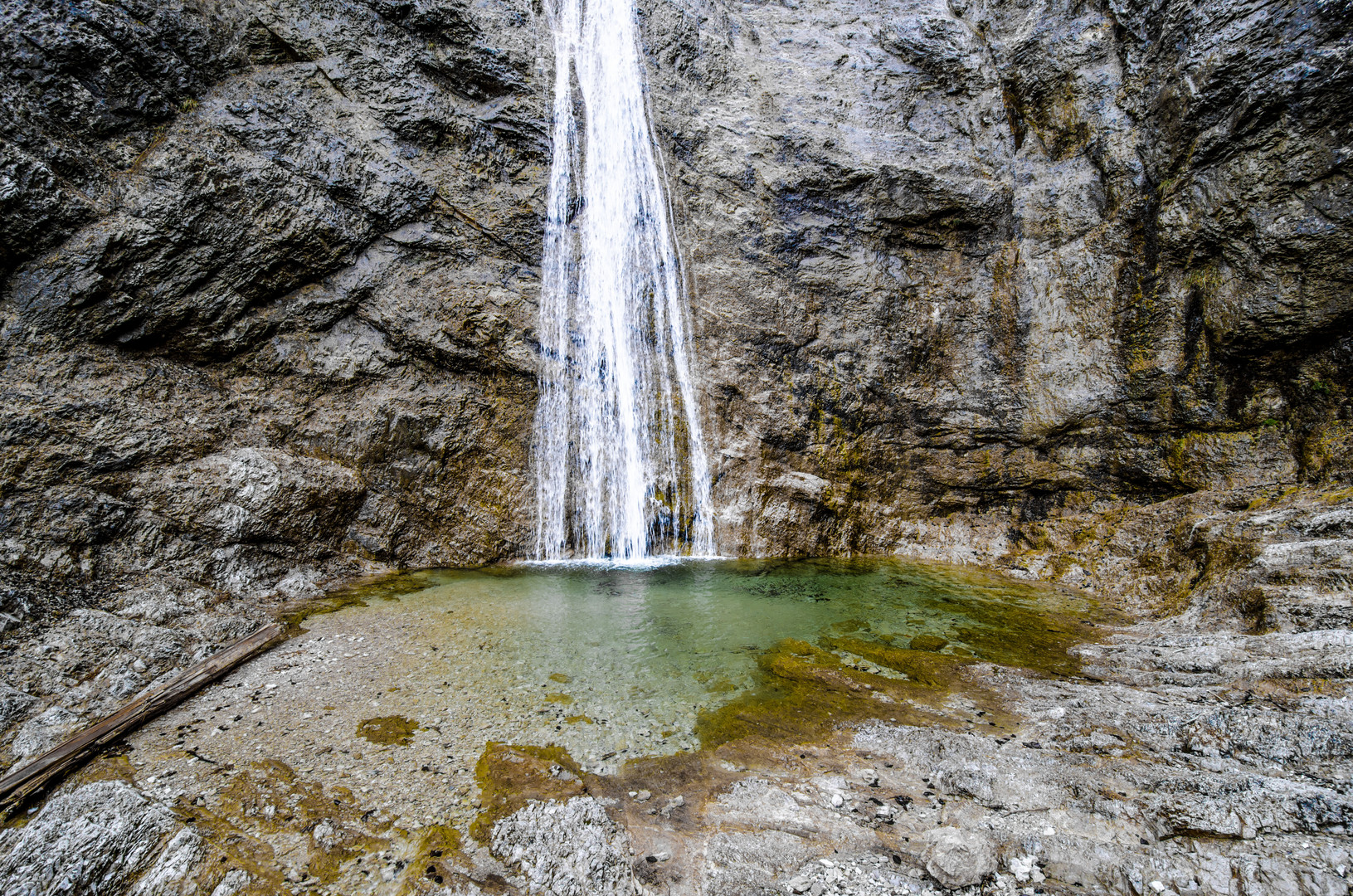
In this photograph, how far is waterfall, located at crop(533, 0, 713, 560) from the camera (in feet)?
29.3

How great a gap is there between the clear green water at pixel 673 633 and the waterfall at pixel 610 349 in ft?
2.97

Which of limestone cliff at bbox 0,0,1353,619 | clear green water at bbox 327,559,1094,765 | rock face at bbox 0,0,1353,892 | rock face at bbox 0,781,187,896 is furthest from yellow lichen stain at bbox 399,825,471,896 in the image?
limestone cliff at bbox 0,0,1353,619

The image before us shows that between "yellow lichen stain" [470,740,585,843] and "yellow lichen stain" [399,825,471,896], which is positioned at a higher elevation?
"yellow lichen stain" [470,740,585,843]

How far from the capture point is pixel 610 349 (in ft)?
30.4

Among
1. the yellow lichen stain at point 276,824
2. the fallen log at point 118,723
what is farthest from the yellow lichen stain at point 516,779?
the fallen log at point 118,723

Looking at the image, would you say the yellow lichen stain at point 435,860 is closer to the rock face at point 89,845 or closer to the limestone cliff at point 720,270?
the rock face at point 89,845

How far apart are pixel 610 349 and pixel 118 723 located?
6870 millimetres

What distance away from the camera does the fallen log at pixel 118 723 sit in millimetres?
3080

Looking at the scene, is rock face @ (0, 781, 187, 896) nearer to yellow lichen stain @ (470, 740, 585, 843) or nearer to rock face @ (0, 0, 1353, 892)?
yellow lichen stain @ (470, 740, 585, 843)

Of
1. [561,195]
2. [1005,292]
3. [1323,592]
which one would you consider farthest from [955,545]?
[561,195]

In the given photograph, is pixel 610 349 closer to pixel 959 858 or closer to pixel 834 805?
pixel 834 805

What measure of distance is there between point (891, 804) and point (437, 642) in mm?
3813

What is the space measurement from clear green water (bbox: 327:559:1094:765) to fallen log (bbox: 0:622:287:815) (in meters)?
1.24

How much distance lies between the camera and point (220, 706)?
4066 millimetres
